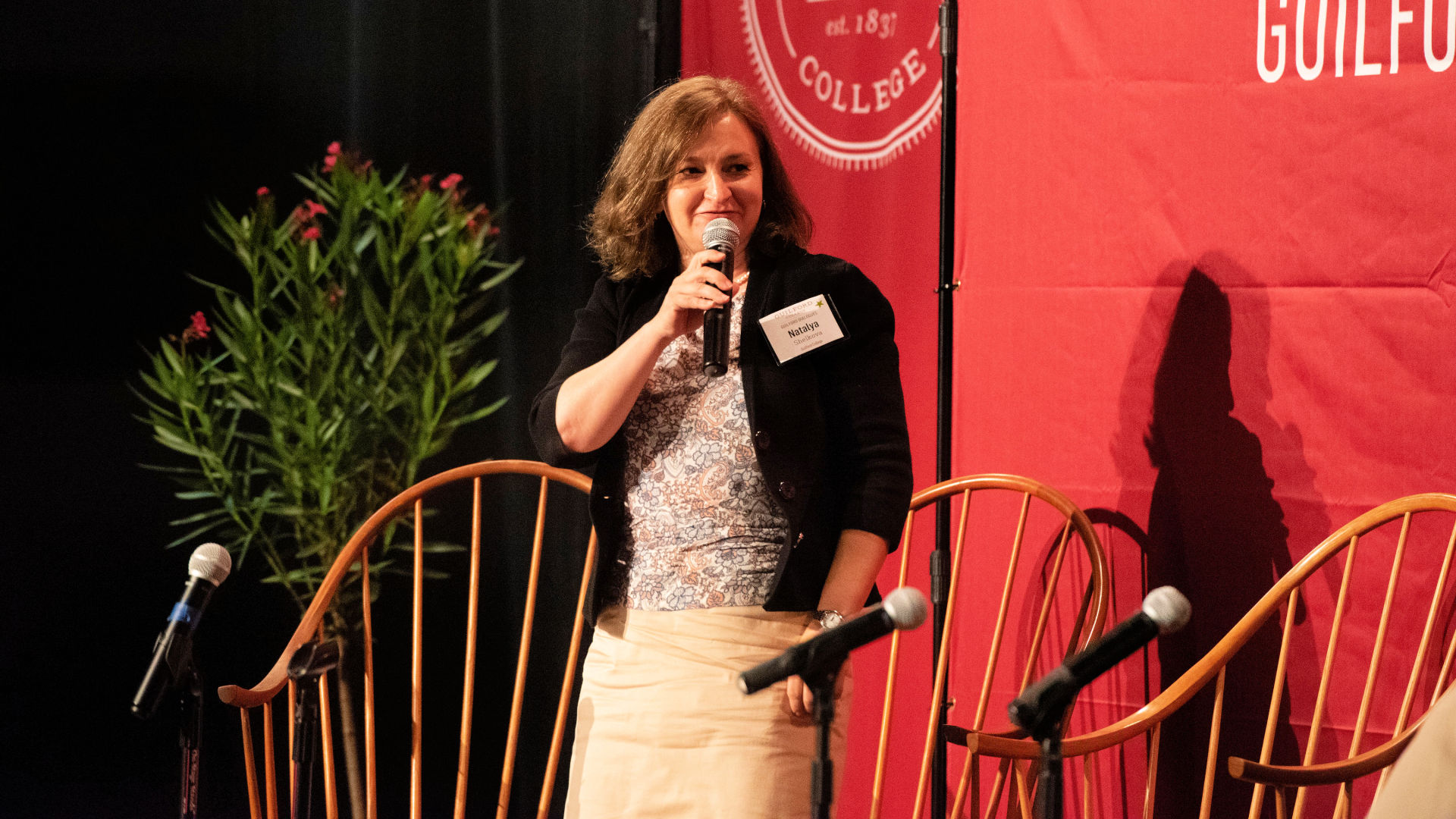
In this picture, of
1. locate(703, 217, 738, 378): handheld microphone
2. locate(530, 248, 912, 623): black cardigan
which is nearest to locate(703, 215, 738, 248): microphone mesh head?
locate(703, 217, 738, 378): handheld microphone

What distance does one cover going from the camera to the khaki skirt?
1373 millimetres

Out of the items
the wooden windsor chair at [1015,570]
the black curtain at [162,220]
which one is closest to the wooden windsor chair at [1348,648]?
the wooden windsor chair at [1015,570]

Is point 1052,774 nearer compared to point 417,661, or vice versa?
point 1052,774

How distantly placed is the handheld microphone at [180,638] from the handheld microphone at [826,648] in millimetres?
667

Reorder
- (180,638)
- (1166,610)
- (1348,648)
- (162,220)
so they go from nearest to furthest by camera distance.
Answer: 1. (1166,610)
2. (180,638)
3. (1348,648)
4. (162,220)

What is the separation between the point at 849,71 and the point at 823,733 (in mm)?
1767

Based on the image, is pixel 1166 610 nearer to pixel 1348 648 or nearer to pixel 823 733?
pixel 823 733

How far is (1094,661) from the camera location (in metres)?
0.90

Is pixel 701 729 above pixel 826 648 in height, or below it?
below

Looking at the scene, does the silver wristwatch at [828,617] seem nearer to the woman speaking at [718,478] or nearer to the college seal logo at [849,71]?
the woman speaking at [718,478]

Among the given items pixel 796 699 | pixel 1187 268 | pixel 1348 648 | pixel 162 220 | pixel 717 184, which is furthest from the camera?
pixel 162 220

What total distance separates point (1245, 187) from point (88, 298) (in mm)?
2224

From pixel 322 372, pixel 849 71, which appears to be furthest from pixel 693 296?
pixel 322 372

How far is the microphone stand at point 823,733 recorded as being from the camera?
0.98 meters
